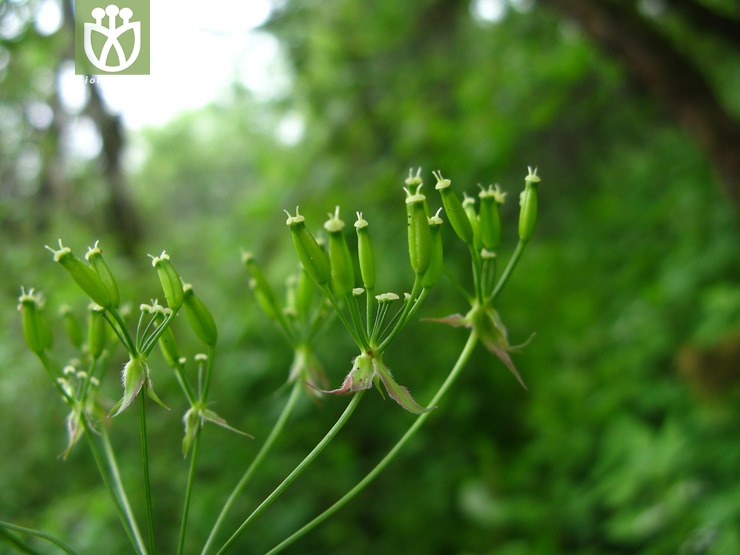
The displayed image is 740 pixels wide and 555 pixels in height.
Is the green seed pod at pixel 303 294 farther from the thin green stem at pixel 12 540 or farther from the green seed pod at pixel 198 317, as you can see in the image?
the thin green stem at pixel 12 540

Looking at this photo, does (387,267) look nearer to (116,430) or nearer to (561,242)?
(116,430)

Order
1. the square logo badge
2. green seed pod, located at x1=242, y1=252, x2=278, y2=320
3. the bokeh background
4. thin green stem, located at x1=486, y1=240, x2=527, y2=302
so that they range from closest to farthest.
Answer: thin green stem, located at x1=486, y1=240, x2=527, y2=302, green seed pod, located at x1=242, y1=252, x2=278, y2=320, the square logo badge, the bokeh background

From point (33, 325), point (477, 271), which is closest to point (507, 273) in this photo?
point (477, 271)

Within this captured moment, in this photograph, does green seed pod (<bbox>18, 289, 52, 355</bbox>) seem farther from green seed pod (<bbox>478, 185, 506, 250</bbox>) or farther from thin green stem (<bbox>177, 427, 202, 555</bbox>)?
green seed pod (<bbox>478, 185, 506, 250</bbox>)

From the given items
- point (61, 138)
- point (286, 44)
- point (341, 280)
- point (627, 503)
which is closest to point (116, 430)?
point (61, 138)

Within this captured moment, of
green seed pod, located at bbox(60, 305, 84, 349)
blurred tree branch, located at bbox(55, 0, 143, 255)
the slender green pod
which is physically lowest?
blurred tree branch, located at bbox(55, 0, 143, 255)

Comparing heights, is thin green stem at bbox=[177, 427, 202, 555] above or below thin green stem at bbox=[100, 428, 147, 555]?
above

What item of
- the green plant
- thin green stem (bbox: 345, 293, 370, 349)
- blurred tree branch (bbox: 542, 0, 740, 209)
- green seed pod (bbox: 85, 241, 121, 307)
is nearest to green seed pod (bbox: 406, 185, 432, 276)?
the green plant
